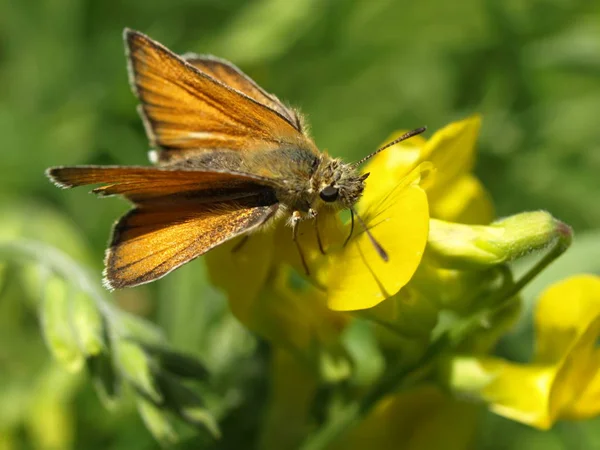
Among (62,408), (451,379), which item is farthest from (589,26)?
(62,408)

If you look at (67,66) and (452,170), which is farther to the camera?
(67,66)

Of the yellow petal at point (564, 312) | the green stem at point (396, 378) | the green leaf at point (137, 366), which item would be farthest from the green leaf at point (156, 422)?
the yellow petal at point (564, 312)

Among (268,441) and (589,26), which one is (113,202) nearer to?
(268,441)

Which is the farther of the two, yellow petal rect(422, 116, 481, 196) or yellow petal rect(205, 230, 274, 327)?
yellow petal rect(205, 230, 274, 327)

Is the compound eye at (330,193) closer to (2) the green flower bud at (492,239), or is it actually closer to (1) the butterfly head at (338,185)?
(1) the butterfly head at (338,185)

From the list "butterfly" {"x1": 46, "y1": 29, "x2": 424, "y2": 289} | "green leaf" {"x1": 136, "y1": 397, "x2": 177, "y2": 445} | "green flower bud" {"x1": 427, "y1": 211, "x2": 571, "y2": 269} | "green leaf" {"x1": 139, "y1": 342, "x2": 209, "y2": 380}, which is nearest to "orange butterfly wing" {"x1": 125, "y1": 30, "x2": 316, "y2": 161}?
"butterfly" {"x1": 46, "y1": 29, "x2": 424, "y2": 289}

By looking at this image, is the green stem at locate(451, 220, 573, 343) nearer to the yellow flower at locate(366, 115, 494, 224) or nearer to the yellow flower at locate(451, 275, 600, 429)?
the yellow flower at locate(451, 275, 600, 429)
